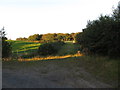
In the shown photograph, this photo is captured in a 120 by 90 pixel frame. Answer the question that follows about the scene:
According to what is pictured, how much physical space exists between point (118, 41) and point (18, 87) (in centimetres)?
718

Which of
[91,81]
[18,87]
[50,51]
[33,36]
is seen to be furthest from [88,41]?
[33,36]

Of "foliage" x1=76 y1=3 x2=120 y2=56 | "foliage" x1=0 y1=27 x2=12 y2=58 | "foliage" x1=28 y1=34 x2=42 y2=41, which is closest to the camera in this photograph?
"foliage" x1=76 y1=3 x2=120 y2=56

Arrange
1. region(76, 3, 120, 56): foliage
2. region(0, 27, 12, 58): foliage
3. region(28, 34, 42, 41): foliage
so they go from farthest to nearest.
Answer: region(28, 34, 42, 41): foliage < region(0, 27, 12, 58): foliage < region(76, 3, 120, 56): foliage

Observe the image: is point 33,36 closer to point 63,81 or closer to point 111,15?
point 111,15

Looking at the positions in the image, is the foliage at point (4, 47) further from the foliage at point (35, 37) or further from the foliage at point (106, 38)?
the foliage at point (35, 37)

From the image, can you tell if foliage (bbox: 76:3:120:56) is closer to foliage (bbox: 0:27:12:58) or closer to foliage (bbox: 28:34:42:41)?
foliage (bbox: 0:27:12:58)

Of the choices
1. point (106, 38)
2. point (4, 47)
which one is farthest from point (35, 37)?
point (106, 38)

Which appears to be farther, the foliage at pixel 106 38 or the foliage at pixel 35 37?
the foliage at pixel 35 37

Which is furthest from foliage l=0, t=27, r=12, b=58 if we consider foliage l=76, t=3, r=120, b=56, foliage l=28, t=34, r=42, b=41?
foliage l=28, t=34, r=42, b=41

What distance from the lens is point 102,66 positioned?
28.7 feet

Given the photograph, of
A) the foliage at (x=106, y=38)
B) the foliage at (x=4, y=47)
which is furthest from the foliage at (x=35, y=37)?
the foliage at (x=106, y=38)

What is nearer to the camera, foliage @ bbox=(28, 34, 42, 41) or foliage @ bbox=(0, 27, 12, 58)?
foliage @ bbox=(0, 27, 12, 58)

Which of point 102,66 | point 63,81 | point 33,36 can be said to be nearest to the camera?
point 63,81

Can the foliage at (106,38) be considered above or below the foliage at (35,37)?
below
